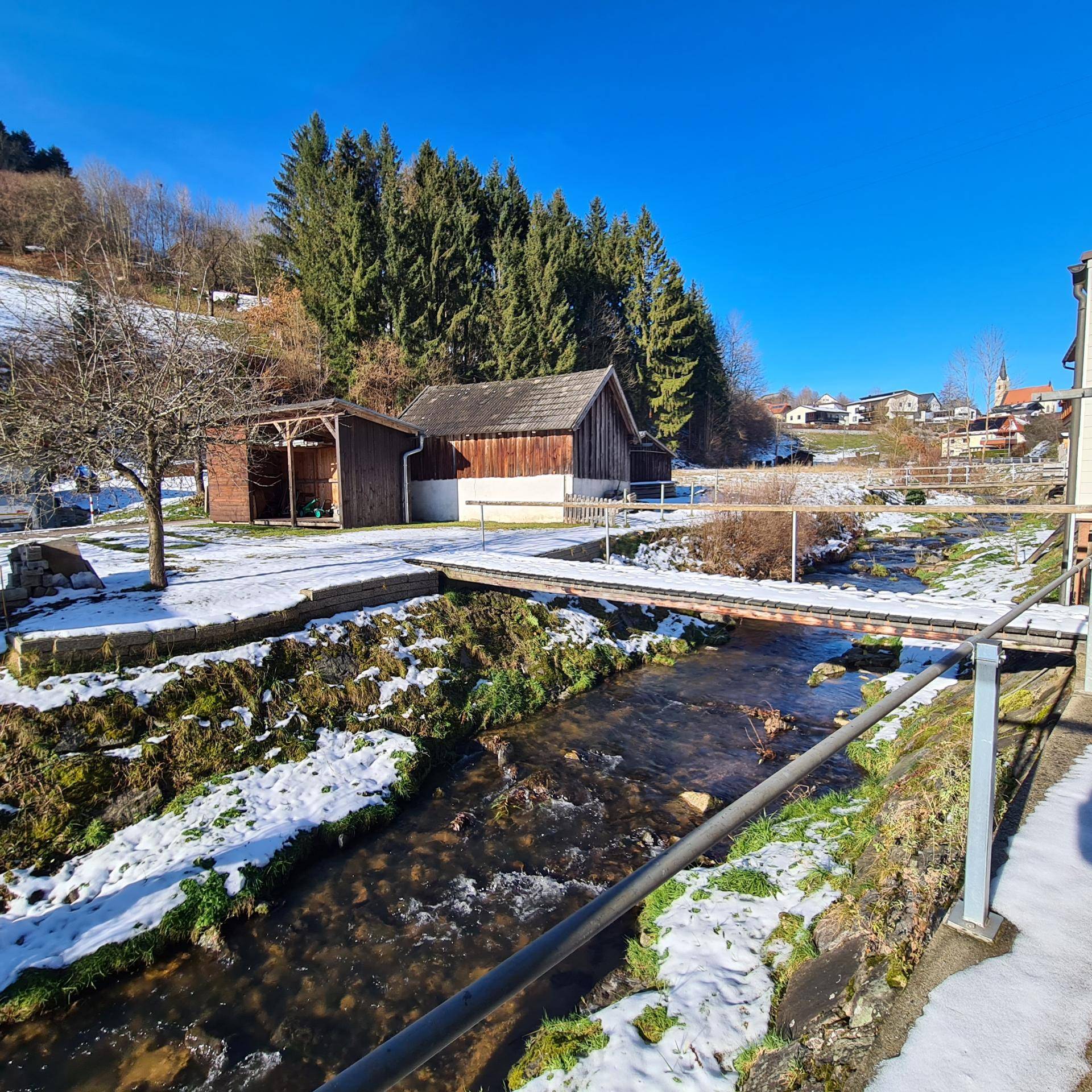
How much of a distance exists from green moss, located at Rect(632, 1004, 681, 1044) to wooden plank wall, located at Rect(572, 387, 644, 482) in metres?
17.7

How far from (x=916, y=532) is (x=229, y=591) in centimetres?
2436

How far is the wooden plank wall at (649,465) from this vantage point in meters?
27.8

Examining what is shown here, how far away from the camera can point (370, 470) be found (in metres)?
18.9

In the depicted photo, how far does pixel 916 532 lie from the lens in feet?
77.9

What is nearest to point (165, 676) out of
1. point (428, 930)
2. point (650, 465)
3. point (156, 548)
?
point (156, 548)

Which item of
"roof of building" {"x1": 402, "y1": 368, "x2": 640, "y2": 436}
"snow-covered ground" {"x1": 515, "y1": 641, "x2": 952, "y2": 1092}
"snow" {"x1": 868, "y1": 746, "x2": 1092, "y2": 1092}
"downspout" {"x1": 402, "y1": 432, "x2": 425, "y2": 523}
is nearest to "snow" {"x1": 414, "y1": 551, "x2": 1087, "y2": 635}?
"snow-covered ground" {"x1": 515, "y1": 641, "x2": 952, "y2": 1092}

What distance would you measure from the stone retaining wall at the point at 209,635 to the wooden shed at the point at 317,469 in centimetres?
817

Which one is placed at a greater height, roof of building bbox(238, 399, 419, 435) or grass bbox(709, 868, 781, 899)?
roof of building bbox(238, 399, 419, 435)

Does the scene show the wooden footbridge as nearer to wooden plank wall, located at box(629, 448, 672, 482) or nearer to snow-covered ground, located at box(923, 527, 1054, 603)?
snow-covered ground, located at box(923, 527, 1054, 603)

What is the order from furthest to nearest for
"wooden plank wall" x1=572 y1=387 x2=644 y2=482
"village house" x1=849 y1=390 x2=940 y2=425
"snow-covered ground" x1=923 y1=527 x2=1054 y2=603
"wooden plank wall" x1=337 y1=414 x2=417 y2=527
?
"village house" x1=849 y1=390 x2=940 y2=425
"wooden plank wall" x1=572 y1=387 x2=644 y2=482
"wooden plank wall" x1=337 y1=414 x2=417 y2=527
"snow-covered ground" x1=923 y1=527 x2=1054 y2=603

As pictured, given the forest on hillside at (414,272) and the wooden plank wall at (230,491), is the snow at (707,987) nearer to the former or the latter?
the wooden plank wall at (230,491)

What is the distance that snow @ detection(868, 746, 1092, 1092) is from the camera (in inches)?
67.1

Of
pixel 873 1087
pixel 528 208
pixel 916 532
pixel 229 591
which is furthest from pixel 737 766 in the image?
pixel 528 208

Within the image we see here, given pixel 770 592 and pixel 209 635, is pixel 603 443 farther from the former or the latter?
pixel 209 635
